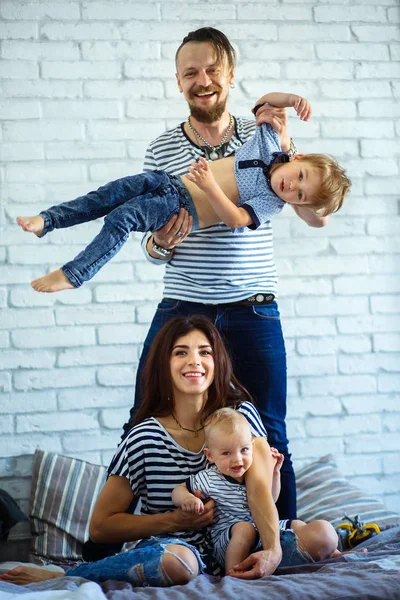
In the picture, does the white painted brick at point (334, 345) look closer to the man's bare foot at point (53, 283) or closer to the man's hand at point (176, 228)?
the man's hand at point (176, 228)

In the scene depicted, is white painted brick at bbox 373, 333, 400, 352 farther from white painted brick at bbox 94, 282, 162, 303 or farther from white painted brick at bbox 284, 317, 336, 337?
white painted brick at bbox 94, 282, 162, 303

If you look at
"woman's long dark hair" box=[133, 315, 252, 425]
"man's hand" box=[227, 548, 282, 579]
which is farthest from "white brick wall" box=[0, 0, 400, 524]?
"man's hand" box=[227, 548, 282, 579]

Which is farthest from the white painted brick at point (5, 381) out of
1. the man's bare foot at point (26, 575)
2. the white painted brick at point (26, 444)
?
the man's bare foot at point (26, 575)

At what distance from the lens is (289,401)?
2979mm

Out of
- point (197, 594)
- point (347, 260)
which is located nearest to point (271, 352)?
point (197, 594)

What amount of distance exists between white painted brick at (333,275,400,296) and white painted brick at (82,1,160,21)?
1.19m

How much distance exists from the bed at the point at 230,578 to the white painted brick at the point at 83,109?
3.93 ft

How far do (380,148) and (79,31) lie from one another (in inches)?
47.2

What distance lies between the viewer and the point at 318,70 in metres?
3.00

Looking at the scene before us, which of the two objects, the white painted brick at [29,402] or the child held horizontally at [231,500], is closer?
the child held horizontally at [231,500]

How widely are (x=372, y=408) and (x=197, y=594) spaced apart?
1.61 meters

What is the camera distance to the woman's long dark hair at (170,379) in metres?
2.04

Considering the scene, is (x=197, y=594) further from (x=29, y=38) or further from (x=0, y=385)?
(x=29, y=38)

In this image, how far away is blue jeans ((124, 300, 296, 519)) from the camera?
7.02 ft
